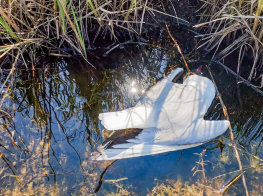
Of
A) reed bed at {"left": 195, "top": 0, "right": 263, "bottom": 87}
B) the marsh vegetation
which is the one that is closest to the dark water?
the marsh vegetation

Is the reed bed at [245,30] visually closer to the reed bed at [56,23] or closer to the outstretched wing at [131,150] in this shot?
the reed bed at [56,23]

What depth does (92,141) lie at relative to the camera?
5.49ft

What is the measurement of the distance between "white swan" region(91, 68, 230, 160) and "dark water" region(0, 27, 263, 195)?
0.20 feet

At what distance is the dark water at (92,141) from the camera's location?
146 cm

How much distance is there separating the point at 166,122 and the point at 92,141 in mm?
529

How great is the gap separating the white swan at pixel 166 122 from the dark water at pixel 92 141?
60mm

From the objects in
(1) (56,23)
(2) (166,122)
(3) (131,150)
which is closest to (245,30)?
(2) (166,122)

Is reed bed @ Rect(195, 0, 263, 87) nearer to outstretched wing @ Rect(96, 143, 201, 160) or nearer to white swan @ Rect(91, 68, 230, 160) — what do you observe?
white swan @ Rect(91, 68, 230, 160)

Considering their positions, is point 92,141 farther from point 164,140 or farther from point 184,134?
point 184,134

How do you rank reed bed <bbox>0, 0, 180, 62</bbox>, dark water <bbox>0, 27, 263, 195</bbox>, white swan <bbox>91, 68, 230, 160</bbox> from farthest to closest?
reed bed <bbox>0, 0, 180, 62</bbox> < white swan <bbox>91, 68, 230, 160</bbox> < dark water <bbox>0, 27, 263, 195</bbox>

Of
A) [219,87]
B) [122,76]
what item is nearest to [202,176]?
[219,87]

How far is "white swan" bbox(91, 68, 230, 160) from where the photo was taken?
5.23ft

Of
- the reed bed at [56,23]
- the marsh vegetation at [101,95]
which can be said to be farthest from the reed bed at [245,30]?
the reed bed at [56,23]

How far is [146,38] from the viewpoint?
266 centimetres
